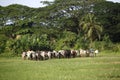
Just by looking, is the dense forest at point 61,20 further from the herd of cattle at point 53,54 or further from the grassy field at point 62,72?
the grassy field at point 62,72

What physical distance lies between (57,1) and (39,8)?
147 inches

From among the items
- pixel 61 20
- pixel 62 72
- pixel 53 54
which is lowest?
pixel 53 54

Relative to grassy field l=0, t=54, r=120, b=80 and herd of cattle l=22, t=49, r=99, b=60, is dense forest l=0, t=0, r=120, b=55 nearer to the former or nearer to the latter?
herd of cattle l=22, t=49, r=99, b=60

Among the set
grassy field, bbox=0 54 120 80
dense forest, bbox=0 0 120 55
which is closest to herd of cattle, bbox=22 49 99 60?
grassy field, bbox=0 54 120 80

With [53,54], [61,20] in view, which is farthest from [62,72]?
[61,20]

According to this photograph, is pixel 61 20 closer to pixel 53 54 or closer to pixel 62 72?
pixel 53 54

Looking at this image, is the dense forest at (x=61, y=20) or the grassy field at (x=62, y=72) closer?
the grassy field at (x=62, y=72)

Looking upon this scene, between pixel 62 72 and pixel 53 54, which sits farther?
pixel 53 54

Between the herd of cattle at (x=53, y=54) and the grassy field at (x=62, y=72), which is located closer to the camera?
the grassy field at (x=62, y=72)

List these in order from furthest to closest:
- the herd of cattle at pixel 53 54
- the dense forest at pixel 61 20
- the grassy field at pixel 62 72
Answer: the dense forest at pixel 61 20
the herd of cattle at pixel 53 54
the grassy field at pixel 62 72

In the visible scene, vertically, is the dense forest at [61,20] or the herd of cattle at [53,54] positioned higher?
the dense forest at [61,20]

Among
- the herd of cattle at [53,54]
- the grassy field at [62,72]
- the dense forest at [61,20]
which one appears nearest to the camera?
the grassy field at [62,72]

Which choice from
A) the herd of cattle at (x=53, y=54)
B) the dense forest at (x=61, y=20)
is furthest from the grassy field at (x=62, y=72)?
the dense forest at (x=61, y=20)

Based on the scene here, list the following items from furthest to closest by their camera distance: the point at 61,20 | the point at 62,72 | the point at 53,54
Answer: the point at 61,20
the point at 53,54
the point at 62,72
